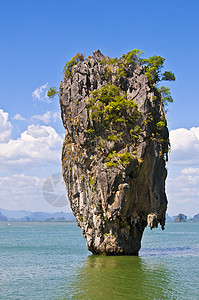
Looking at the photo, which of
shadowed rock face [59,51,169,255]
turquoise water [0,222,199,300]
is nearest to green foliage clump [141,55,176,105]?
shadowed rock face [59,51,169,255]

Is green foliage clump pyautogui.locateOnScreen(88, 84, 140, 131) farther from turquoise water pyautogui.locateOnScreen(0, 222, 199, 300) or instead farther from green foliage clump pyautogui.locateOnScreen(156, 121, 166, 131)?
turquoise water pyautogui.locateOnScreen(0, 222, 199, 300)

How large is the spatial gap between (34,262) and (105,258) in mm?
6394

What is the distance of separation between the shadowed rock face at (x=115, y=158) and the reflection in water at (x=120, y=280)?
2539 mm

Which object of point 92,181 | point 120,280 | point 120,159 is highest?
point 120,159

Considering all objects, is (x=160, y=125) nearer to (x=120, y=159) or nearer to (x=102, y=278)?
(x=120, y=159)

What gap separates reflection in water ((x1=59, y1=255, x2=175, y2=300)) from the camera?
17.5 m

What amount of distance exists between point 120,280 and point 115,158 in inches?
387

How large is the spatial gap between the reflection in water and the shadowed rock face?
2.54 metres

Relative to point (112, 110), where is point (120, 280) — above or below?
below

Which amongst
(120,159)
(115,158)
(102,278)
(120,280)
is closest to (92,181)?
(115,158)

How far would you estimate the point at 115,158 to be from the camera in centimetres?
2722

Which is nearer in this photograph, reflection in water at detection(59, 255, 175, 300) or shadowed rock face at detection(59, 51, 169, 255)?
reflection in water at detection(59, 255, 175, 300)

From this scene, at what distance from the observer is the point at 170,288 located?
1895 centimetres

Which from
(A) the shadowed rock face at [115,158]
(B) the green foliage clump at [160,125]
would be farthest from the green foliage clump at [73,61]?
(B) the green foliage clump at [160,125]
